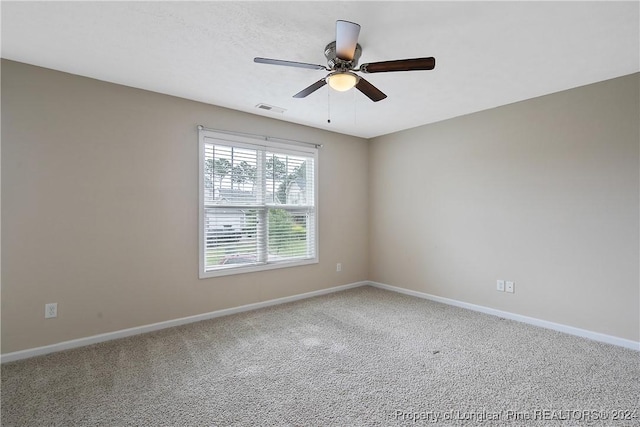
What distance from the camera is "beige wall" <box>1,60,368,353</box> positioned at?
103 inches

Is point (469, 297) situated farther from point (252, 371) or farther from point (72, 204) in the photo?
point (72, 204)

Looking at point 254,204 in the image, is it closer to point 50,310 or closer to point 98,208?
point 98,208

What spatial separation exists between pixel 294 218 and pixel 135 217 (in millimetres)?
1990

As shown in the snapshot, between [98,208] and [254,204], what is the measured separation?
5.42 feet

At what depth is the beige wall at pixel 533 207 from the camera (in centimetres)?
292

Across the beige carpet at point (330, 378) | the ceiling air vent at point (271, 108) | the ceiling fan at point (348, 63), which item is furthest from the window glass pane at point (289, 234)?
the ceiling fan at point (348, 63)

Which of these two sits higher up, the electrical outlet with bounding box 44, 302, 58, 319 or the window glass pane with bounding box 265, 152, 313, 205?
the window glass pane with bounding box 265, 152, 313, 205

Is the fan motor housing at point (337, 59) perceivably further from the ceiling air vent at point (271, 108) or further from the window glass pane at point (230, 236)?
the window glass pane at point (230, 236)

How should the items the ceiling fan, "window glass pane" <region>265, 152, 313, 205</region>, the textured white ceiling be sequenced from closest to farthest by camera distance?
1. the ceiling fan
2. the textured white ceiling
3. "window glass pane" <region>265, 152, 313, 205</region>

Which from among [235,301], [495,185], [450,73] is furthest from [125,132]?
[495,185]

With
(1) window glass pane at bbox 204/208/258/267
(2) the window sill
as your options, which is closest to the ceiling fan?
(1) window glass pane at bbox 204/208/258/267

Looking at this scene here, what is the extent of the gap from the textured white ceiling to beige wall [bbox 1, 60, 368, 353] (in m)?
0.26

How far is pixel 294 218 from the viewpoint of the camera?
4441 mm

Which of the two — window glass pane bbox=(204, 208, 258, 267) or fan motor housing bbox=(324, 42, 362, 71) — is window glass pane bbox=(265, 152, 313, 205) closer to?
window glass pane bbox=(204, 208, 258, 267)
